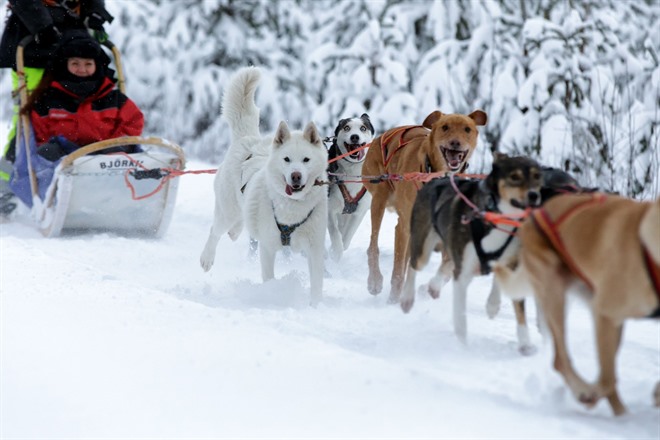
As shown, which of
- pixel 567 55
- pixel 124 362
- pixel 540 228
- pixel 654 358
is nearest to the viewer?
pixel 540 228

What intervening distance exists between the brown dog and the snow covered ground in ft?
1.03

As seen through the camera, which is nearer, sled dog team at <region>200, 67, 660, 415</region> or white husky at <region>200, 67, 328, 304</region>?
sled dog team at <region>200, 67, 660, 415</region>

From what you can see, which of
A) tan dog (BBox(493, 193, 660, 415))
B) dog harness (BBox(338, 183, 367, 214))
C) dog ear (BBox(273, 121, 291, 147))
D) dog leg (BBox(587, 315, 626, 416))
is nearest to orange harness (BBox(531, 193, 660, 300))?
tan dog (BBox(493, 193, 660, 415))

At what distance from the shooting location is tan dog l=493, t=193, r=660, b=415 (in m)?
2.29

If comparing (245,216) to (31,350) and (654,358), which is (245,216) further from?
(654,358)

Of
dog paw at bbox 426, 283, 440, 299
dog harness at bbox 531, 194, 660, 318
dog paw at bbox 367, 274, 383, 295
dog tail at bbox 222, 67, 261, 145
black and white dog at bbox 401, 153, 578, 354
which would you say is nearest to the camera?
dog harness at bbox 531, 194, 660, 318

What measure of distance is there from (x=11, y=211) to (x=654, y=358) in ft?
21.2

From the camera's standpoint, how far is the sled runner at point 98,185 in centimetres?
701

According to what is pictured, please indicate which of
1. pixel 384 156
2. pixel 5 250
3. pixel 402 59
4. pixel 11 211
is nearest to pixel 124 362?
pixel 384 156

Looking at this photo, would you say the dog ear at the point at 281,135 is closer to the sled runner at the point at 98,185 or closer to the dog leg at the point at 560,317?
the sled runner at the point at 98,185

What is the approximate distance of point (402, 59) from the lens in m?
12.9

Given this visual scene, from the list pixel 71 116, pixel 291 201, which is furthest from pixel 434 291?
pixel 71 116

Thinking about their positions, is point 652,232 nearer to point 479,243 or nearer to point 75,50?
point 479,243

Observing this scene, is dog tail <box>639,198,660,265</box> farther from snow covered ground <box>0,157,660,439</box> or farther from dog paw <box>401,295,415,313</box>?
dog paw <box>401,295,415,313</box>
